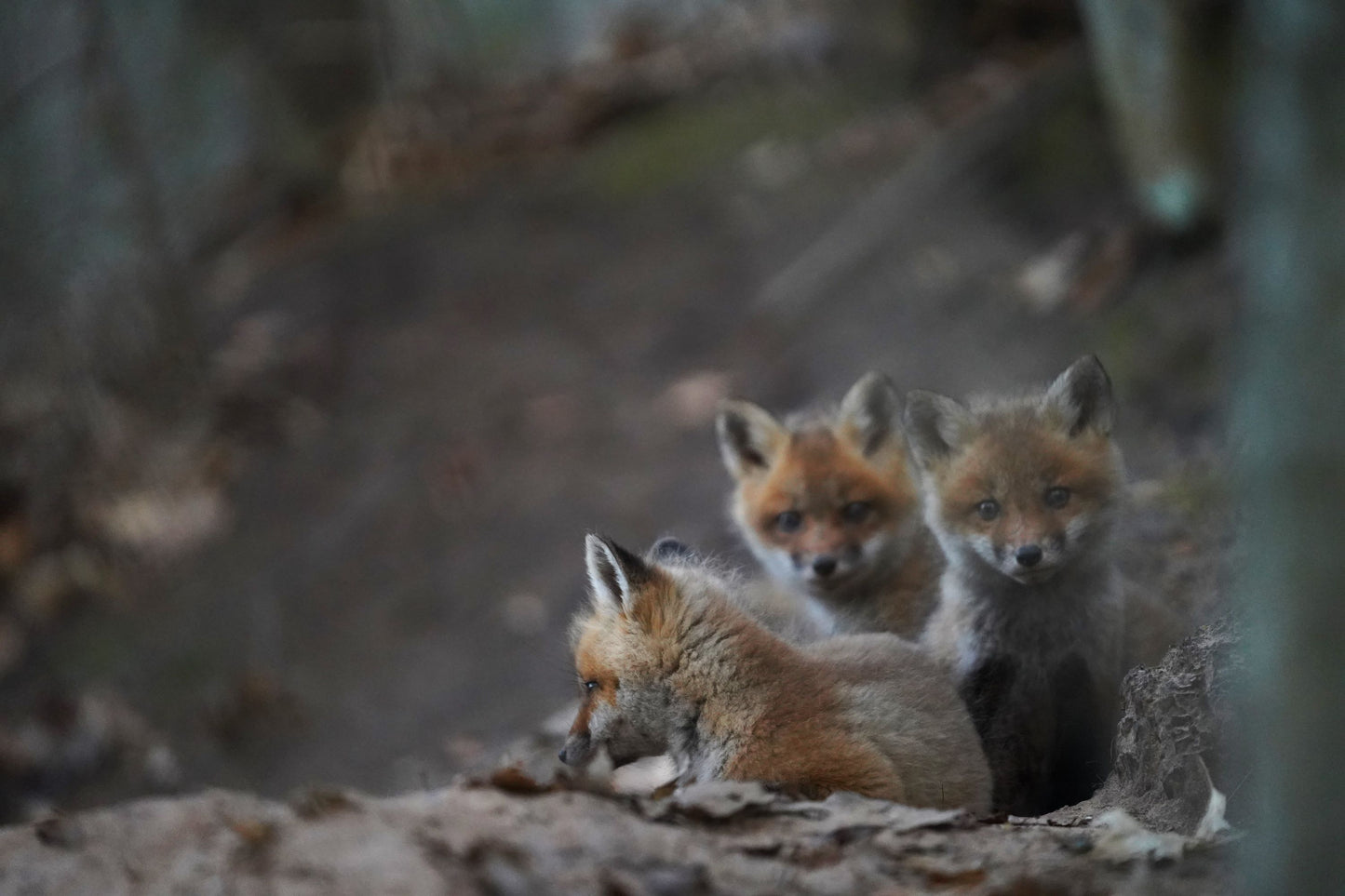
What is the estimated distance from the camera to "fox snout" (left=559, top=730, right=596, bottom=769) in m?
4.80

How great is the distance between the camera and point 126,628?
37.9 ft

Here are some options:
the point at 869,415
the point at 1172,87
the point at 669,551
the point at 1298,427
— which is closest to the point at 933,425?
the point at 669,551

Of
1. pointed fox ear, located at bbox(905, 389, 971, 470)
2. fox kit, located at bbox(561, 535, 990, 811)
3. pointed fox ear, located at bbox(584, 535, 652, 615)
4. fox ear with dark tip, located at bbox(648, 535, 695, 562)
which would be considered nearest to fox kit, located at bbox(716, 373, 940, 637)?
pointed fox ear, located at bbox(905, 389, 971, 470)

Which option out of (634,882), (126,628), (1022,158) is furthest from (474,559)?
(634,882)

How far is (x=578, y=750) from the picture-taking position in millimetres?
4820

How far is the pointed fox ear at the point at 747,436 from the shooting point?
752 cm

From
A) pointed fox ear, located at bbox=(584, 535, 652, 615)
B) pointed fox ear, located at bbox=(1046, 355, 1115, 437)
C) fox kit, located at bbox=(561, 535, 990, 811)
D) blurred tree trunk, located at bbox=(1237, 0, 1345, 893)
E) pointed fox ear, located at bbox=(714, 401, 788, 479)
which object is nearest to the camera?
blurred tree trunk, located at bbox=(1237, 0, 1345, 893)

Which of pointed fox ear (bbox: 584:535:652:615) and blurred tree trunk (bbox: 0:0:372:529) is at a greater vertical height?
blurred tree trunk (bbox: 0:0:372:529)

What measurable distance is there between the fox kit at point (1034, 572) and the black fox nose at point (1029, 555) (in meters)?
0.03

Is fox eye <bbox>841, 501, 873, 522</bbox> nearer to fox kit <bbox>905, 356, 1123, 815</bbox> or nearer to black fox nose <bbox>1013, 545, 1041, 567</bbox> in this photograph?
fox kit <bbox>905, 356, 1123, 815</bbox>

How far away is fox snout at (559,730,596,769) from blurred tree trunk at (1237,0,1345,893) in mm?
2886

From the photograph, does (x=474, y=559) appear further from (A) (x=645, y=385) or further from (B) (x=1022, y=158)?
(B) (x=1022, y=158)

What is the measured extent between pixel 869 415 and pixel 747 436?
80 cm

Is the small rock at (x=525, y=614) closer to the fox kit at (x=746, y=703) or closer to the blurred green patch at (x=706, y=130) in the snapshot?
the fox kit at (x=746, y=703)
